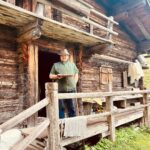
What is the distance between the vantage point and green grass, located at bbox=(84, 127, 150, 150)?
6.26 metres

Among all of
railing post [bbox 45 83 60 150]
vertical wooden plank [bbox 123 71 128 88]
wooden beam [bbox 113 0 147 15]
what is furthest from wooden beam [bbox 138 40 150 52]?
railing post [bbox 45 83 60 150]

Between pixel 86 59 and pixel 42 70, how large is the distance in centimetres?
200

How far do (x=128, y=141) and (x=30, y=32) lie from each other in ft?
12.3

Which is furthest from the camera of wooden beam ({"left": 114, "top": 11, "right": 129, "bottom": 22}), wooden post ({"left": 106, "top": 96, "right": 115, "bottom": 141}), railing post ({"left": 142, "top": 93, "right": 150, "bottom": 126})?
wooden beam ({"left": 114, "top": 11, "right": 129, "bottom": 22})

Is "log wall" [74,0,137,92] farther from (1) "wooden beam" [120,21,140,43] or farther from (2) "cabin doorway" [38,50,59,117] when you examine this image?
(2) "cabin doorway" [38,50,59,117]

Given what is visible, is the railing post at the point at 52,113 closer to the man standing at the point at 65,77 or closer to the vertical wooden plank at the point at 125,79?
the man standing at the point at 65,77

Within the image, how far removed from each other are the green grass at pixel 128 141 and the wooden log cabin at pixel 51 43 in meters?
1.53

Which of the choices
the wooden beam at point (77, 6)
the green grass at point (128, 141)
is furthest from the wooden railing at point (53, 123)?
the wooden beam at point (77, 6)

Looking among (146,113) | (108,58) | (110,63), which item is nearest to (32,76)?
(146,113)

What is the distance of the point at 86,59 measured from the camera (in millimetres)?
9641

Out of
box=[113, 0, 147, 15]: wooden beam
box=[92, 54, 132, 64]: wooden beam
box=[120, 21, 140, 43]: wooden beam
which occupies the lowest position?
box=[92, 54, 132, 64]: wooden beam

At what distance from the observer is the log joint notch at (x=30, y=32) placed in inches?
247

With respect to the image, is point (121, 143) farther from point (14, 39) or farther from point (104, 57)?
point (104, 57)

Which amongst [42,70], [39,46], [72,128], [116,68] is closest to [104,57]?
[116,68]
